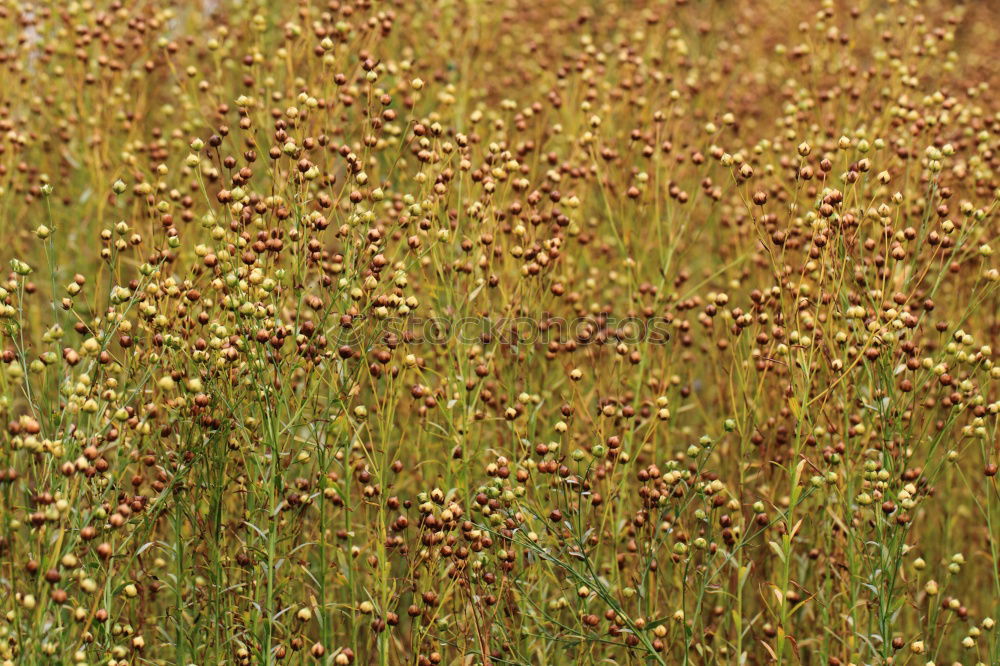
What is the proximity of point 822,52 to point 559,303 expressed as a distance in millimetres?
2065

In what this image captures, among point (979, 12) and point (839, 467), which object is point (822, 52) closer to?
point (839, 467)

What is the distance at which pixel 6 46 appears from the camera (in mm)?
5199

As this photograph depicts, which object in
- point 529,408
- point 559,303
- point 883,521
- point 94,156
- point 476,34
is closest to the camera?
point 883,521

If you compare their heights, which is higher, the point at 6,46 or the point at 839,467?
the point at 6,46

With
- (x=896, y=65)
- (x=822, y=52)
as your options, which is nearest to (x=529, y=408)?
(x=896, y=65)

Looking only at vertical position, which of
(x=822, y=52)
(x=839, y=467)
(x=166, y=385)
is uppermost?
(x=822, y=52)

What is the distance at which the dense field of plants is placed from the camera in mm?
2990

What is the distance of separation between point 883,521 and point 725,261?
6.31 ft

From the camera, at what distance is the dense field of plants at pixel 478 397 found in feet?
9.81

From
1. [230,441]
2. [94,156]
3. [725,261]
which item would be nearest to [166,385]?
[230,441]

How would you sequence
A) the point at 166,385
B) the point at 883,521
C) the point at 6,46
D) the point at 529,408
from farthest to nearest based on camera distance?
the point at 6,46 < the point at 529,408 < the point at 883,521 < the point at 166,385

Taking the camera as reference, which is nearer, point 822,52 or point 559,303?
point 559,303

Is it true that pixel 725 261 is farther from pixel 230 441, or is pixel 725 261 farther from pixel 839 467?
pixel 230 441

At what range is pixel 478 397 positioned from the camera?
142 inches
